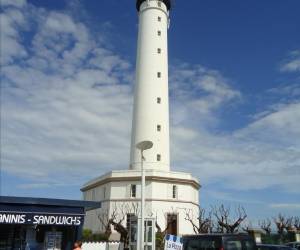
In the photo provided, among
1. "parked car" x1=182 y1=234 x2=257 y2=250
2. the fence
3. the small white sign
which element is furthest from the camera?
the fence

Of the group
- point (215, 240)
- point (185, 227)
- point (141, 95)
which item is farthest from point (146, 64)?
point (215, 240)

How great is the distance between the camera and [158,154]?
40.6m

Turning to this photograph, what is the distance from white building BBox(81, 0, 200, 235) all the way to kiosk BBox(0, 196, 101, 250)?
15940 millimetres

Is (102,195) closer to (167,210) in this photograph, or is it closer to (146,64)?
(167,210)

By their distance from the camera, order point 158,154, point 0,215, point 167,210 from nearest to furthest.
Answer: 1. point 0,215
2. point 167,210
3. point 158,154

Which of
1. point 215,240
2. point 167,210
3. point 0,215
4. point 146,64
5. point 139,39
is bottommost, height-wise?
point 215,240

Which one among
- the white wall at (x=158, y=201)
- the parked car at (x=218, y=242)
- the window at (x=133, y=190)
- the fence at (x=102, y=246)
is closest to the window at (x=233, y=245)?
the parked car at (x=218, y=242)

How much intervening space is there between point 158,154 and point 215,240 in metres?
27.4

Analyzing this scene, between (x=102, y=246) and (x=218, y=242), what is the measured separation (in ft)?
41.2

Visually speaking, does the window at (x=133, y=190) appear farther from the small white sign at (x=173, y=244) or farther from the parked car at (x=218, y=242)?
the parked car at (x=218, y=242)

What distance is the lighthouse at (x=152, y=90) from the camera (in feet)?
134

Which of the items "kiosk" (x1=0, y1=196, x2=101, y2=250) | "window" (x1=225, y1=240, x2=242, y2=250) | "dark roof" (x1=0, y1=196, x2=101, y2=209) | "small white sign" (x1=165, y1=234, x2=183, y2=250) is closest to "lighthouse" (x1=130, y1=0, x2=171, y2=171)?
"kiosk" (x1=0, y1=196, x2=101, y2=250)

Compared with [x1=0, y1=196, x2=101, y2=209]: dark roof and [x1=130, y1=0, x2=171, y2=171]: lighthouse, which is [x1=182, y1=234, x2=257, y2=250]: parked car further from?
[x1=130, y1=0, x2=171, y2=171]: lighthouse

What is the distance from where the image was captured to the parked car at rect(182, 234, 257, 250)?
13.2 metres
